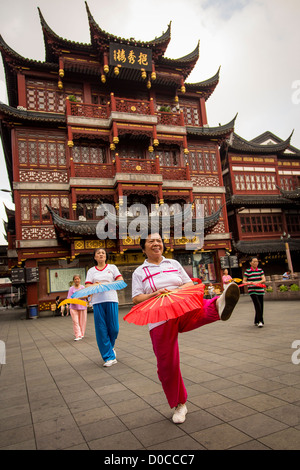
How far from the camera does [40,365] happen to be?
552 centimetres

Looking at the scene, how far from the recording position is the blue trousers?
16.5 feet

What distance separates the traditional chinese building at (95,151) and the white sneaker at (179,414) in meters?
14.5

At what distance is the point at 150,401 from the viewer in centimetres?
325

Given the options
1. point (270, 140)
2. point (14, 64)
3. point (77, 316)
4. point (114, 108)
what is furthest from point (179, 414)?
point (270, 140)

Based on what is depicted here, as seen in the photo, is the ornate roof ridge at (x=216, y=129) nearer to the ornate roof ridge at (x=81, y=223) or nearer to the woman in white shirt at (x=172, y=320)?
the ornate roof ridge at (x=81, y=223)

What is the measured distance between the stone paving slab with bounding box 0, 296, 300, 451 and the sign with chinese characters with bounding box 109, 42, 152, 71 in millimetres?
19073

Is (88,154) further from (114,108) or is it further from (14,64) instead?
(14,64)

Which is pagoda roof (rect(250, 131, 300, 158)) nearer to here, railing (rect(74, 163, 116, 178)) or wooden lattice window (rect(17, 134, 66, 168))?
railing (rect(74, 163, 116, 178))

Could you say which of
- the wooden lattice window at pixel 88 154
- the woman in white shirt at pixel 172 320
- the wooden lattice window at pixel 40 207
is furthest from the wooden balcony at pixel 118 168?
the woman in white shirt at pixel 172 320

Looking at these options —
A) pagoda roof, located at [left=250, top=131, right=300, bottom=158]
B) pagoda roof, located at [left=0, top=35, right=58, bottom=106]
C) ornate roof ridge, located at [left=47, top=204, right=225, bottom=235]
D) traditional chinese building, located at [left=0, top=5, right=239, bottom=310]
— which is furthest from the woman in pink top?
pagoda roof, located at [left=250, top=131, right=300, bottom=158]

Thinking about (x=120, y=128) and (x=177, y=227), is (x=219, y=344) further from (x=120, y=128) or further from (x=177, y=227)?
(x=120, y=128)

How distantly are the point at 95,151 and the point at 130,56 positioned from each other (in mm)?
6664
